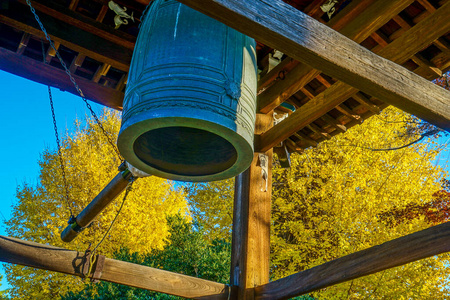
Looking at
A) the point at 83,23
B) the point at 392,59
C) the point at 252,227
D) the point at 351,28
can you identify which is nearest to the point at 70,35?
the point at 83,23

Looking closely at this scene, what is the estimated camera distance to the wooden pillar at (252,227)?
3938mm

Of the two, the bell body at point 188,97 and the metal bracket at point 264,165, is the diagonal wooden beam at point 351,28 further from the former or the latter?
the bell body at point 188,97

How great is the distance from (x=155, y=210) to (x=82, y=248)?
2932 millimetres

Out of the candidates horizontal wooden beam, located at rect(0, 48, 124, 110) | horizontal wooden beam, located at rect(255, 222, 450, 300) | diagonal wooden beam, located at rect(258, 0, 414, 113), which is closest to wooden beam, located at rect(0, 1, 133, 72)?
horizontal wooden beam, located at rect(0, 48, 124, 110)

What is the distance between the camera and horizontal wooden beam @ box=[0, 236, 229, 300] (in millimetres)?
3303

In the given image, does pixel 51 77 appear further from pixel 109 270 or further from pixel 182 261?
pixel 182 261

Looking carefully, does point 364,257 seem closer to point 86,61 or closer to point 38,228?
point 86,61

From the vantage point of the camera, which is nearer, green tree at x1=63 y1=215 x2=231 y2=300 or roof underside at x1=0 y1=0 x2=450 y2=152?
roof underside at x1=0 y1=0 x2=450 y2=152

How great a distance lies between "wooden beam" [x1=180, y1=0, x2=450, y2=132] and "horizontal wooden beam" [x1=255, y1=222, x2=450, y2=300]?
0.79 meters

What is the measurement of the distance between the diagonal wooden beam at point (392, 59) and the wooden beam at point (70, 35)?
4.92ft

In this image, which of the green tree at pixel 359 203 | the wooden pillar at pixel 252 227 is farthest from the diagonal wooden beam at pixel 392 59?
the green tree at pixel 359 203

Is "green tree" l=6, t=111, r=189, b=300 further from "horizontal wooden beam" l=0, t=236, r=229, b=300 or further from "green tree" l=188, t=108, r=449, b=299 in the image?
"horizontal wooden beam" l=0, t=236, r=229, b=300

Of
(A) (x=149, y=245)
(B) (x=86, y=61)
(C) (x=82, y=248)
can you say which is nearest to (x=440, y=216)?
(A) (x=149, y=245)

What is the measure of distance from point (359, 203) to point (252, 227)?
6970 millimetres
